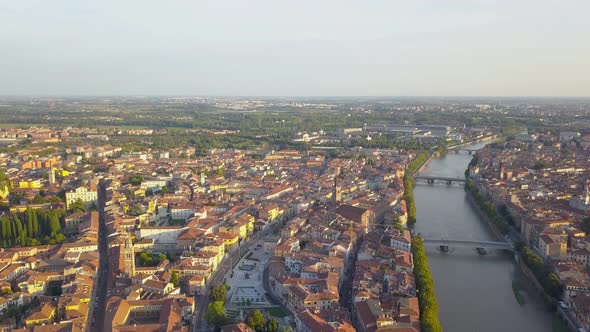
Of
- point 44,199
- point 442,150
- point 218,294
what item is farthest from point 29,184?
point 442,150

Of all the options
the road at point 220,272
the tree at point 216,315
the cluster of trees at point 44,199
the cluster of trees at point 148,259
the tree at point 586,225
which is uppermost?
the tree at point 586,225

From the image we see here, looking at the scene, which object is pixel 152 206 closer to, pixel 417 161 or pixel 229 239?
pixel 229 239

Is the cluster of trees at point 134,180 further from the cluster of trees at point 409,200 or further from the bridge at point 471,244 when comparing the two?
the bridge at point 471,244

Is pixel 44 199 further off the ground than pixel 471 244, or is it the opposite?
pixel 44 199

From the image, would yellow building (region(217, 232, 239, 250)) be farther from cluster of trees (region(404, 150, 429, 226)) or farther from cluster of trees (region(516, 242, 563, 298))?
cluster of trees (region(516, 242, 563, 298))

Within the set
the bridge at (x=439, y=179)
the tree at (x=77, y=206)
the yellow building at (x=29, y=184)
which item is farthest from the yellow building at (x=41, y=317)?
the bridge at (x=439, y=179)

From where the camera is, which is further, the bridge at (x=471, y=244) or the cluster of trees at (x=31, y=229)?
the bridge at (x=471, y=244)

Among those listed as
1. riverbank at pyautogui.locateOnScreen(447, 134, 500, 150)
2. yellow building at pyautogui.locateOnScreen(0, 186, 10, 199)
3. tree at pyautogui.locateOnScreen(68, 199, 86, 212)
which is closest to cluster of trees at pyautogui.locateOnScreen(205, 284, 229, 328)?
tree at pyautogui.locateOnScreen(68, 199, 86, 212)
